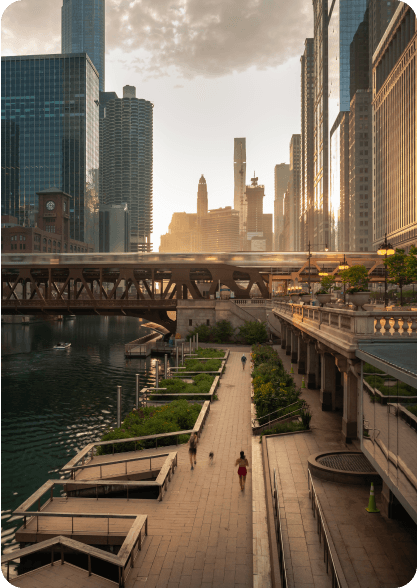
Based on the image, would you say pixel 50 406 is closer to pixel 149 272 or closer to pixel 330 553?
pixel 330 553

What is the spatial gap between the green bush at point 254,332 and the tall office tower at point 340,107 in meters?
118

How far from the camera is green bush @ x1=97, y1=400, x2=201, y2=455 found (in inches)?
879

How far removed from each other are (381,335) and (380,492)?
5.33 metres

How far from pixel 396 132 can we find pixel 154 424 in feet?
450

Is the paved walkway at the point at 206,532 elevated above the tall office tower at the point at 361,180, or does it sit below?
below

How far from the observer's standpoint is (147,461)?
67.1 feet

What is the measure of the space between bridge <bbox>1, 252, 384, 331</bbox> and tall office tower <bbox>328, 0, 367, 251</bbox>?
10032 cm

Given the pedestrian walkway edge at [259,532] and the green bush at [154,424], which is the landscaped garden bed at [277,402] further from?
the pedestrian walkway edge at [259,532]

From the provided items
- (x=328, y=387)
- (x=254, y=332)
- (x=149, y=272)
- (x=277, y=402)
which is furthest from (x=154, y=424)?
(x=149, y=272)

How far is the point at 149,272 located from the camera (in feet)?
270

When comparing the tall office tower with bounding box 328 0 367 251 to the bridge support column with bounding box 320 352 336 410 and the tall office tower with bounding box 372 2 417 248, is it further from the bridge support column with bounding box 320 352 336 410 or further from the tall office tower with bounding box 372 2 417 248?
the bridge support column with bounding box 320 352 336 410

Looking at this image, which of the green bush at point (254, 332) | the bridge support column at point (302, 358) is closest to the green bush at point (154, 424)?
the bridge support column at point (302, 358)

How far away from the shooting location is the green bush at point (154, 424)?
22331 mm

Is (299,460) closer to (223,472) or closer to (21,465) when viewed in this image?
(223,472)
